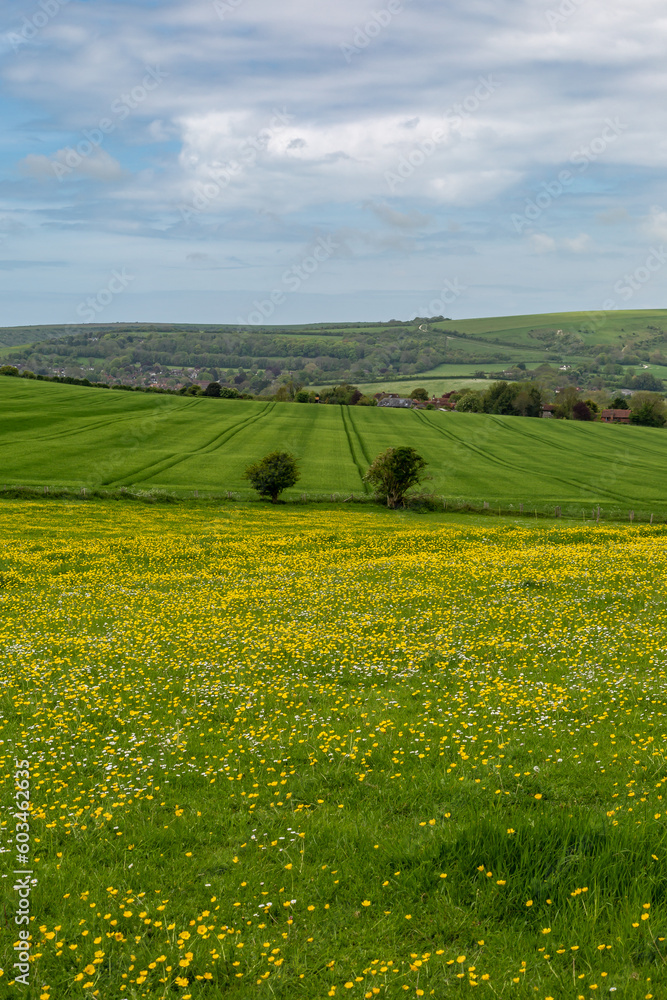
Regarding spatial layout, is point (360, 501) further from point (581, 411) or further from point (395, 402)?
point (395, 402)

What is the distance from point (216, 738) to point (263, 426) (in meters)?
108

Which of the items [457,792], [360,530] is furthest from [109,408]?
[457,792]

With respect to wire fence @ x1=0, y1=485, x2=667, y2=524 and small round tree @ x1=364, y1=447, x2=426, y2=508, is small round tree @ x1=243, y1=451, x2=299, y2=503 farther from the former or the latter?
small round tree @ x1=364, y1=447, x2=426, y2=508

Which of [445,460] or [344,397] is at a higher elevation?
[344,397]

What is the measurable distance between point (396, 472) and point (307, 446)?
40237 millimetres

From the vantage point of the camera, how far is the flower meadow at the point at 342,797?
6230mm

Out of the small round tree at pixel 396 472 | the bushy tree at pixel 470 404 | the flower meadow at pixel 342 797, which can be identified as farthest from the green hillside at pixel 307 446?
the flower meadow at pixel 342 797

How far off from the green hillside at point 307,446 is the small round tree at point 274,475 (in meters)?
7.11

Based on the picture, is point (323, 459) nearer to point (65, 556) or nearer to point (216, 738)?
point (65, 556)

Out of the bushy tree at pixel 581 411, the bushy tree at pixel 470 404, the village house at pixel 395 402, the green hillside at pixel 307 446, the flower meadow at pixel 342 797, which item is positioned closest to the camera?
the flower meadow at pixel 342 797

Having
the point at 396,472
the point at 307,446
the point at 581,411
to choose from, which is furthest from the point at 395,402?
the point at 396,472

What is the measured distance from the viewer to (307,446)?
10181cm

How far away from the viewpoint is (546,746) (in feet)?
33.5

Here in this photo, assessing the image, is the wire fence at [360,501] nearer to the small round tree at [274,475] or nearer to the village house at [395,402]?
the small round tree at [274,475]
